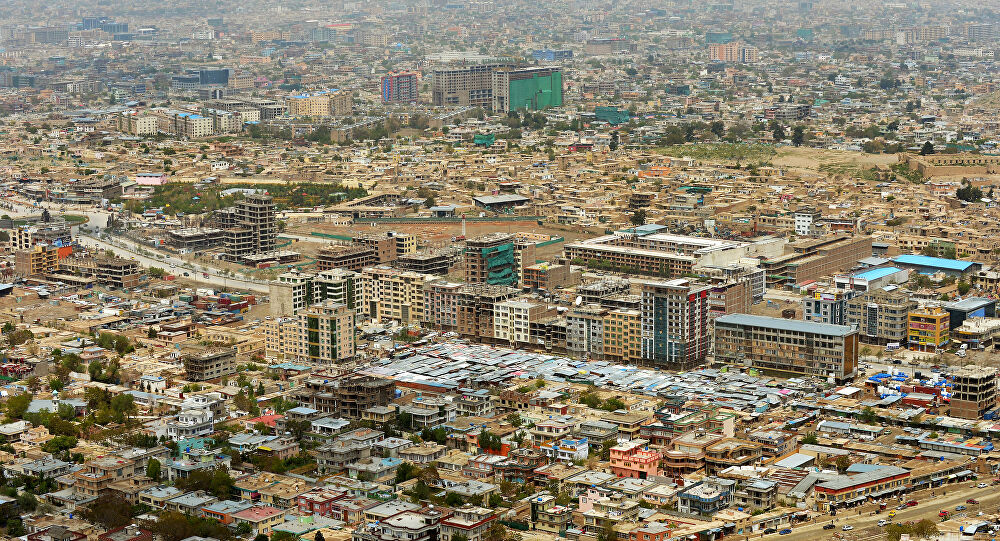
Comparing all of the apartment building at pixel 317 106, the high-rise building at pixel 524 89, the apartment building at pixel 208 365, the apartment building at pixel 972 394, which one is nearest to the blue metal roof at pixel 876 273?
the apartment building at pixel 972 394

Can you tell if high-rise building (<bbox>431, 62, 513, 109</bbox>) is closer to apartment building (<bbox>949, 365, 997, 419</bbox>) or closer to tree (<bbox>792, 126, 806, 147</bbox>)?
tree (<bbox>792, 126, 806, 147</bbox>)

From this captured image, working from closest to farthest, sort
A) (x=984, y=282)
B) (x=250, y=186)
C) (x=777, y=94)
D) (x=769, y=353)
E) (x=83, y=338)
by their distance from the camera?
1. (x=769, y=353)
2. (x=83, y=338)
3. (x=984, y=282)
4. (x=250, y=186)
5. (x=777, y=94)

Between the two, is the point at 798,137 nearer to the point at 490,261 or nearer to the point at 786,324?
the point at 490,261

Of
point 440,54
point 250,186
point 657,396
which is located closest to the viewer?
point 657,396

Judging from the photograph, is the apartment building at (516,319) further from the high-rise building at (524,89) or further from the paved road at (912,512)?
the high-rise building at (524,89)

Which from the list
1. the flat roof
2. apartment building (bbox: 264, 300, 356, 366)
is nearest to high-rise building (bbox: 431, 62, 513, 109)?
apartment building (bbox: 264, 300, 356, 366)

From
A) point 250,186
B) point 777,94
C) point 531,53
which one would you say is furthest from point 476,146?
point 531,53

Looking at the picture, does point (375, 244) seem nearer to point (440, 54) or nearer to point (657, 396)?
point (657, 396)
